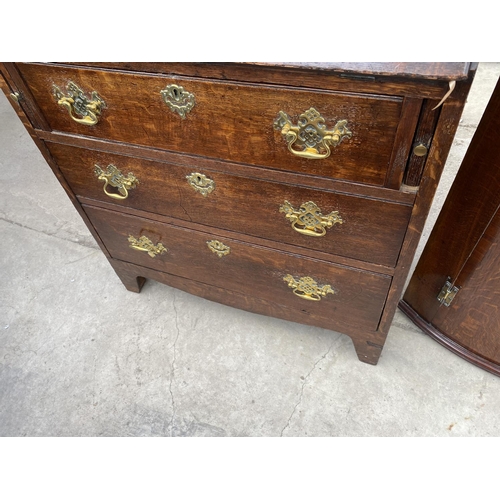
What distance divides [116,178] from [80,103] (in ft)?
0.71

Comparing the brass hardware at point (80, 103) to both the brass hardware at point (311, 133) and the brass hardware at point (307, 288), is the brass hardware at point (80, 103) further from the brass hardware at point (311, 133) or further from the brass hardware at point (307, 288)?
the brass hardware at point (307, 288)

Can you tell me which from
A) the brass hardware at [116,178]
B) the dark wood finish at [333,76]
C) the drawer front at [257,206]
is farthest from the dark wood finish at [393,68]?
the brass hardware at [116,178]

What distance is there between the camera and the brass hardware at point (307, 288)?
107 cm

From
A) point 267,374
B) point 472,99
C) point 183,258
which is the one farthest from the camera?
point 472,99

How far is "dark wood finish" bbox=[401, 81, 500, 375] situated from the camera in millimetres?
950

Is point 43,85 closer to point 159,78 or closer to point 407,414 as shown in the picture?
point 159,78

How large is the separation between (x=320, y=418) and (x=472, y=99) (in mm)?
1961

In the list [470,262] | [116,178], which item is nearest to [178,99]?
[116,178]

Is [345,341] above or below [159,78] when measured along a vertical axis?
below

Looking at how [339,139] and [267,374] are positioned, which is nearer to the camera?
[339,139]

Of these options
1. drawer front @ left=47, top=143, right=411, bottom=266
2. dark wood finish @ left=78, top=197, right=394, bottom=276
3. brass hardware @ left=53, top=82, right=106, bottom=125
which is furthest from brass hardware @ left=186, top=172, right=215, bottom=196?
brass hardware @ left=53, top=82, right=106, bottom=125

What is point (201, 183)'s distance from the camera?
36.5 inches

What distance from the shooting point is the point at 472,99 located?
2234 mm
